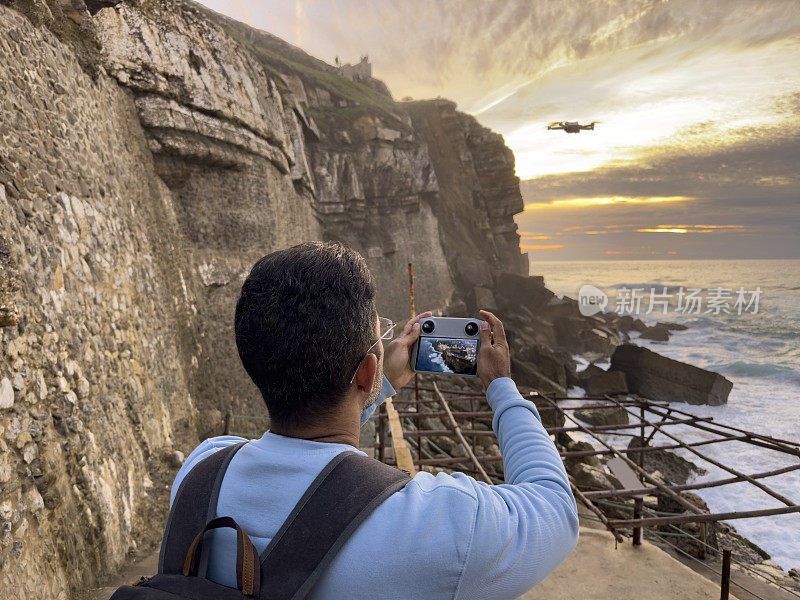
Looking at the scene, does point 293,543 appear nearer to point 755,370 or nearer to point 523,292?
point 523,292

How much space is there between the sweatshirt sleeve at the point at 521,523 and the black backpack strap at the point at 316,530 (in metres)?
0.22

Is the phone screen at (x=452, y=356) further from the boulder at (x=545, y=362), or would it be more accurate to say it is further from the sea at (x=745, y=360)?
the boulder at (x=545, y=362)

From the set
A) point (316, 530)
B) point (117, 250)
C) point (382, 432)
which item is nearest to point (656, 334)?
point (382, 432)

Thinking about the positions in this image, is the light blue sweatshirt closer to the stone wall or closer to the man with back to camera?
the man with back to camera

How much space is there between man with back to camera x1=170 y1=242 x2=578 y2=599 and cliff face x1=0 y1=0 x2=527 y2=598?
128 inches

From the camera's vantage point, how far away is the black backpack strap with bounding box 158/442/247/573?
979 mm

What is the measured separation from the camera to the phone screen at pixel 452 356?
1.60 m

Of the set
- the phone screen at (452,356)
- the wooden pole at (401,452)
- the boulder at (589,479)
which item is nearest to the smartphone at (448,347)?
the phone screen at (452,356)

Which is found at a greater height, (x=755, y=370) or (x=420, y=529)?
(x=420, y=529)

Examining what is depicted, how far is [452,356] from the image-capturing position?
1612 mm

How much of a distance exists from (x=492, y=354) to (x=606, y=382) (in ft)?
74.5

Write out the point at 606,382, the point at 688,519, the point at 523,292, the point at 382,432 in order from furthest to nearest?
the point at 523,292
the point at 606,382
the point at 382,432
the point at 688,519

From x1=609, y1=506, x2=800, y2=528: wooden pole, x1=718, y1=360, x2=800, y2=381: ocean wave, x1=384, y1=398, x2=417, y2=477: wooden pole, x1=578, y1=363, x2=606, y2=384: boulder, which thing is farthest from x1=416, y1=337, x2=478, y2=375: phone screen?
x1=718, y1=360, x2=800, y2=381: ocean wave

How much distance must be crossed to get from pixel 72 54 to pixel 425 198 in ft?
91.7
